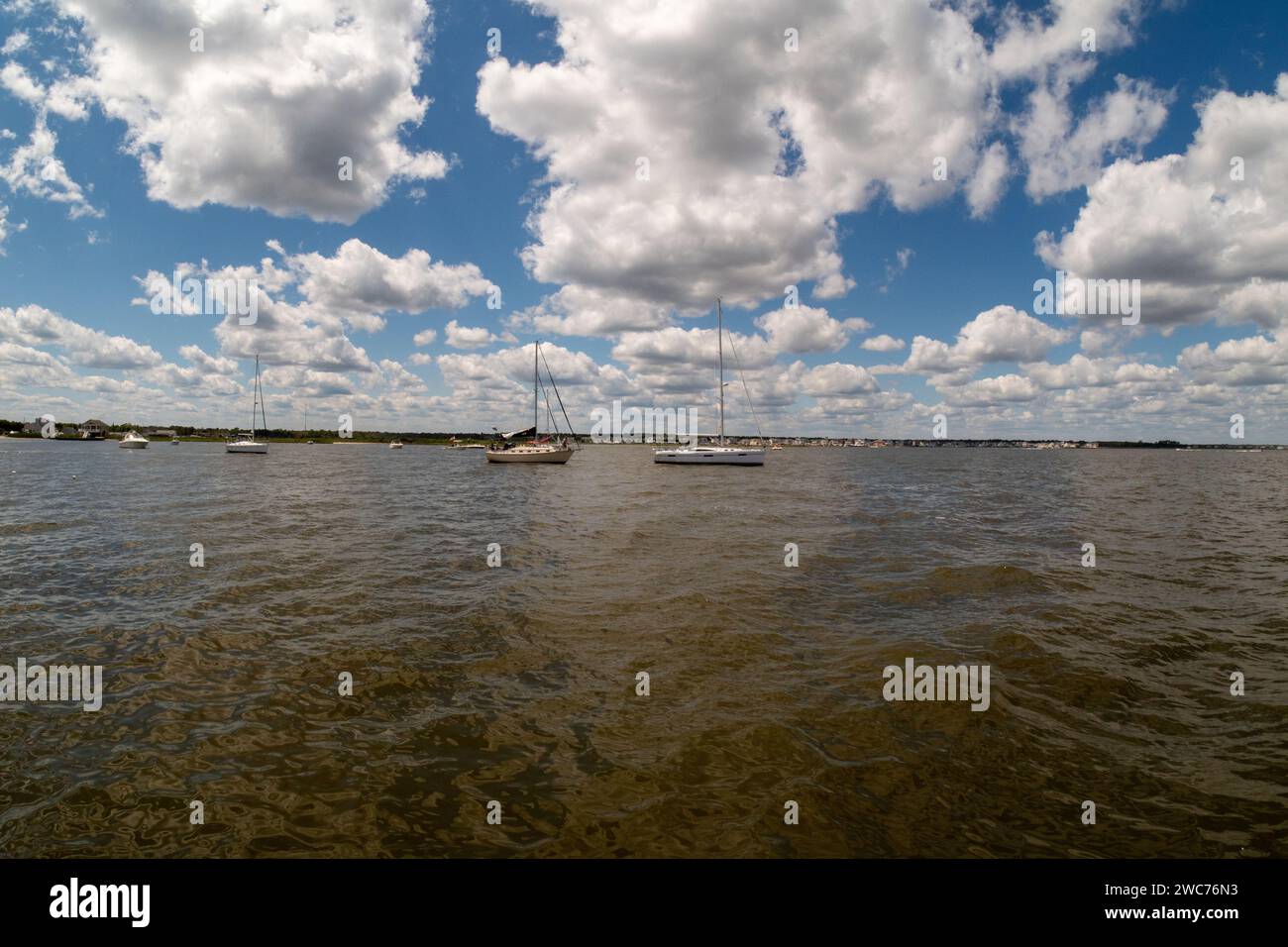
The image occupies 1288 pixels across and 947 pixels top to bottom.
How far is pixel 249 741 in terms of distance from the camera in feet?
26.1

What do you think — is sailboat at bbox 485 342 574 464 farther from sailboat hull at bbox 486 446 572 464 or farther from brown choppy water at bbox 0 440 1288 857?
brown choppy water at bbox 0 440 1288 857

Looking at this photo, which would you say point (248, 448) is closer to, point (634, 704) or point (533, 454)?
point (533, 454)

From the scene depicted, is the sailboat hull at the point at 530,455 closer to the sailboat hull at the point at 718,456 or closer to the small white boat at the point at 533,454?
the small white boat at the point at 533,454

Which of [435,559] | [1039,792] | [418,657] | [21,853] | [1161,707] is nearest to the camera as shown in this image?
[21,853]

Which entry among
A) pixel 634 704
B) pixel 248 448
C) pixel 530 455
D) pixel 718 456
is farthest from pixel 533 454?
pixel 634 704

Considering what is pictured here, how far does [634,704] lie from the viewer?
946 cm

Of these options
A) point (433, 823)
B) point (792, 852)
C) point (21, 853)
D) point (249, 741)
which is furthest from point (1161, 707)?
point (21, 853)

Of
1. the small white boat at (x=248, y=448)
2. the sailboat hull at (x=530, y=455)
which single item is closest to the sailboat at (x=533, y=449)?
the sailboat hull at (x=530, y=455)

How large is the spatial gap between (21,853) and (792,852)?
7986 mm

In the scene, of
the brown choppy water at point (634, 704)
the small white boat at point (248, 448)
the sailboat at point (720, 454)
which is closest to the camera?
the brown choppy water at point (634, 704)

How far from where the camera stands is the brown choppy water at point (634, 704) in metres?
6.28

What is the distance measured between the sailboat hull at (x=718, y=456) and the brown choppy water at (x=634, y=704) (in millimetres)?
62911

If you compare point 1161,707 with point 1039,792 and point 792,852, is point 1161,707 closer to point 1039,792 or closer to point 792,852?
point 1039,792
